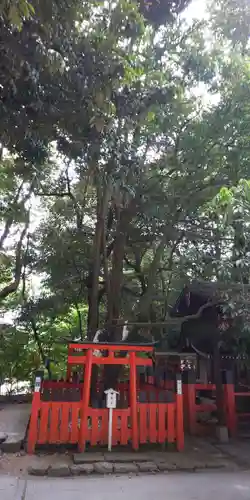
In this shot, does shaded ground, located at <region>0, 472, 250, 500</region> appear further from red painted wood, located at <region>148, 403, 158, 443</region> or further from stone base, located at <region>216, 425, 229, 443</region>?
stone base, located at <region>216, 425, 229, 443</region>

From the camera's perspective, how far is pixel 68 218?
12336 mm

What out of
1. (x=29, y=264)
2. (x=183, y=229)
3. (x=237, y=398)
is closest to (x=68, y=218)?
(x=29, y=264)

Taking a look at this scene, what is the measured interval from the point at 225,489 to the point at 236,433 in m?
4.38

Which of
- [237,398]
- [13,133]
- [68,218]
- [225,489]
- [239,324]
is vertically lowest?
[225,489]

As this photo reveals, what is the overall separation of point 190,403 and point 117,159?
24.2 ft

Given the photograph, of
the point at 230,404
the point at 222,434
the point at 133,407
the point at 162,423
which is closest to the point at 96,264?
the point at 133,407

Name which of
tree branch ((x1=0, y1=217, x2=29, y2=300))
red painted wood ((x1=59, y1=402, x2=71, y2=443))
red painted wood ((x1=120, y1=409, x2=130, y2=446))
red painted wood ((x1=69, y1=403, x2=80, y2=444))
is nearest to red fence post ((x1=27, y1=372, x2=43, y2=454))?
red painted wood ((x1=59, y1=402, x2=71, y2=443))

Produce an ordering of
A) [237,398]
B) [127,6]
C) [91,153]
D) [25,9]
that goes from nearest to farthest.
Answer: [25,9] < [127,6] < [91,153] < [237,398]

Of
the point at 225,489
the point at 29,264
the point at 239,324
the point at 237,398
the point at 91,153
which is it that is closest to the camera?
the point at 91,153

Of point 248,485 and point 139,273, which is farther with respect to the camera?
point 139,273

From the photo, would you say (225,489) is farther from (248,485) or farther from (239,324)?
(239,324)

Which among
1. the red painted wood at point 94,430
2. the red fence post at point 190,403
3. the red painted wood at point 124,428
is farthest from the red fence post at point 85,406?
the red fence post at point 190,403

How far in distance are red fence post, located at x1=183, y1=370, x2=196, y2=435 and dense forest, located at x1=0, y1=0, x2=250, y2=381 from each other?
5.71ft

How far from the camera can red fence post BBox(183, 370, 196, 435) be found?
969 cm
